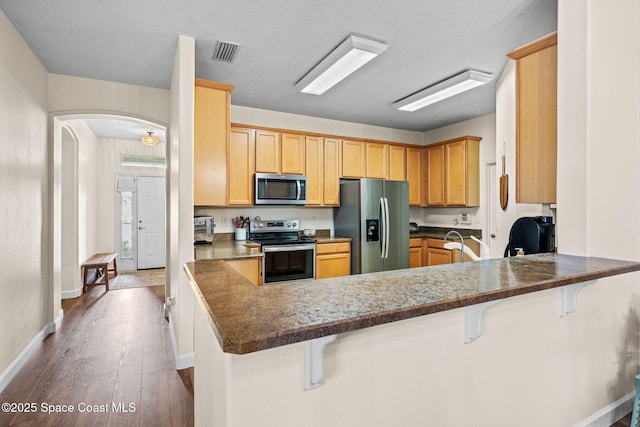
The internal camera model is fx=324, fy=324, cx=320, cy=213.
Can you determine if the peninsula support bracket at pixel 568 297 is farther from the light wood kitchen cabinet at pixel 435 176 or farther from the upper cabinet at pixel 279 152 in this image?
the light wood kitchen cabinet at pixel 435 176

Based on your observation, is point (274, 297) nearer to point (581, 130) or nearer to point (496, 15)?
point (581, 130)

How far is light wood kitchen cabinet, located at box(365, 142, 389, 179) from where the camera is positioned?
5.13m

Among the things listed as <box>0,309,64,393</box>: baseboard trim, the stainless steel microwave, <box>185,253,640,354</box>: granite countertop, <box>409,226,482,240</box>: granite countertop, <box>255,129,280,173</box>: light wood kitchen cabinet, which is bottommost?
<box>0,309,64,393</box>: baseboard trim

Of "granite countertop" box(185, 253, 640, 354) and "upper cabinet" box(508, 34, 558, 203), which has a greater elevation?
"upper cabinet" box(508, 34, 558, 203)

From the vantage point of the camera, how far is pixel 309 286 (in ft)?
3.92

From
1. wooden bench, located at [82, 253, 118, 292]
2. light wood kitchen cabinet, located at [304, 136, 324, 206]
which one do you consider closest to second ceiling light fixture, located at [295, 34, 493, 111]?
light wood kitchen cabinet, located at [304, 136, 324, 206]

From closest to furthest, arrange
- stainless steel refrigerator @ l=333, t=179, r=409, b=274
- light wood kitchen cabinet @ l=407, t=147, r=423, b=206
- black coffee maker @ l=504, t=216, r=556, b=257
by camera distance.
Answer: black coffee maker @ l=504, t=216, r=556, b=257
stainless steel refrigerator @ l=333, t=179, r=409, b=274
light wood kitchen cabinet @ l=407, t=147, r=423, b=206

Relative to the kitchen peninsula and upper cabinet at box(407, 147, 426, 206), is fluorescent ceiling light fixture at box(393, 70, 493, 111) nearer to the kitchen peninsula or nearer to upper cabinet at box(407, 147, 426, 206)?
upper cabinet at box(407, 147, 426, 206)

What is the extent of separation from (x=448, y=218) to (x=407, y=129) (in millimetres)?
1714

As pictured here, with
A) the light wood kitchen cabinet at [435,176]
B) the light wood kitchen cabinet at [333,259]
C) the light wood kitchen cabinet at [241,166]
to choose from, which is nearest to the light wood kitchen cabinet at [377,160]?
the light wood kitchen cabinet at [435,176]

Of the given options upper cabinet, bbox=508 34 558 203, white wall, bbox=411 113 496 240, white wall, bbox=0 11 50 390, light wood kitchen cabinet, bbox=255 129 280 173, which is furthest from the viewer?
white wall, bbox=411 113 496 240

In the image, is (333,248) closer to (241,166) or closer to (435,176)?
(241,166)

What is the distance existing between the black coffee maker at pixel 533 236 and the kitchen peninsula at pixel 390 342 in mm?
384

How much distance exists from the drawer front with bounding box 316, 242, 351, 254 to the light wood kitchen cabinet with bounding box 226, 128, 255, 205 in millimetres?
1105
